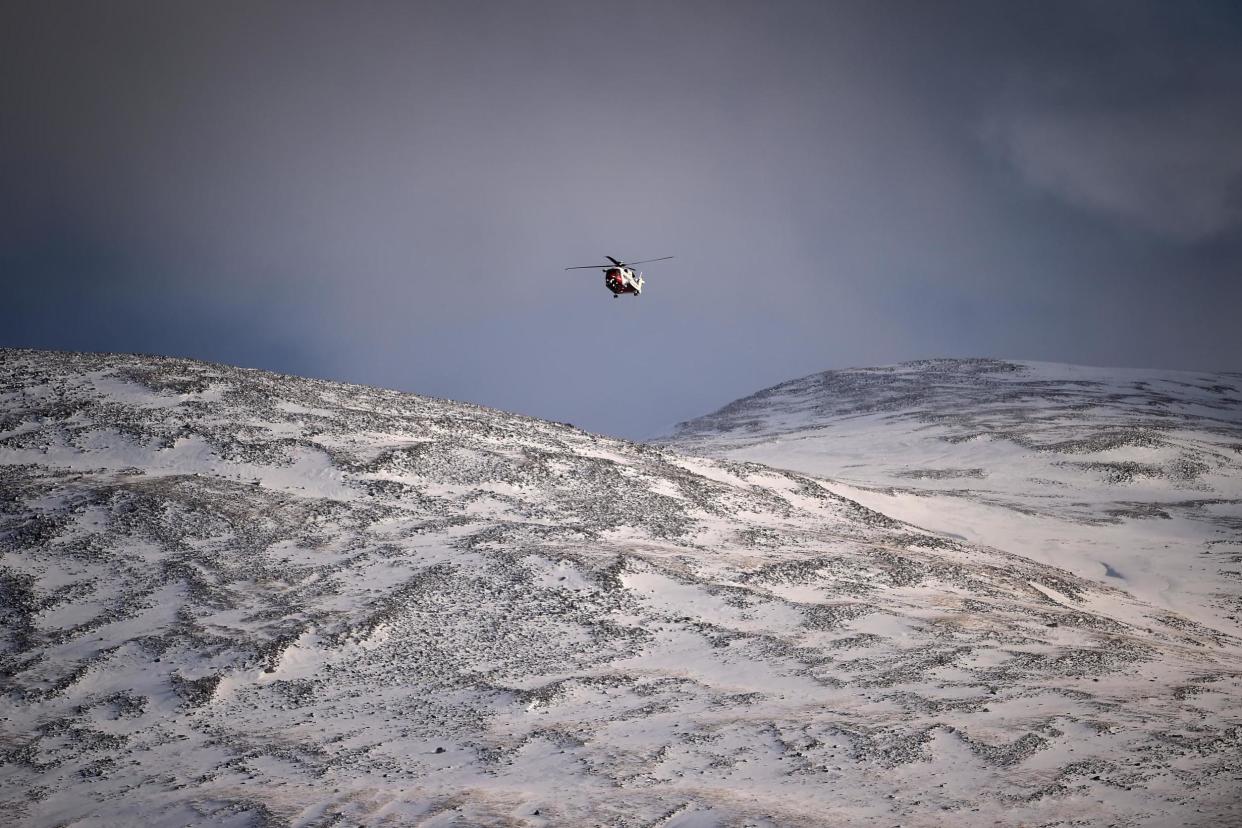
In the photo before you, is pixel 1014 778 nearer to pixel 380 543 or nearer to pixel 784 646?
pixel 784 646

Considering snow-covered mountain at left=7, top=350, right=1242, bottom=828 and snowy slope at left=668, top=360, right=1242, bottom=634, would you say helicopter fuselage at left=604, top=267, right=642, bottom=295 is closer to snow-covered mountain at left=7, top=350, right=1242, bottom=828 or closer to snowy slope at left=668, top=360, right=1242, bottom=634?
snow-covered mountain at left=7, top=350, right=1242, bottom=828

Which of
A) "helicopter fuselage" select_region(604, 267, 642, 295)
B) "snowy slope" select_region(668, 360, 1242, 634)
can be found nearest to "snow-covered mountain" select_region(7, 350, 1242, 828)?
"snowy slope" select_region(668, 360, 1242, 634)

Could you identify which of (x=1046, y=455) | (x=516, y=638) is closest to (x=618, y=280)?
(x=516, y=638)

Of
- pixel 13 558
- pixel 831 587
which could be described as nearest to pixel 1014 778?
pixel 831 587

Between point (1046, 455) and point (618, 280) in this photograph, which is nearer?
point (618, 280)

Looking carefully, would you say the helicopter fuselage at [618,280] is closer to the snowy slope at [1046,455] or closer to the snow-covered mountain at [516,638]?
the snow-covered mountain at [516,638]

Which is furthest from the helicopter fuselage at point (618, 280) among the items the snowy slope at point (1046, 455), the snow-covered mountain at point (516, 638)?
the snowy slope at point (1046, 455)

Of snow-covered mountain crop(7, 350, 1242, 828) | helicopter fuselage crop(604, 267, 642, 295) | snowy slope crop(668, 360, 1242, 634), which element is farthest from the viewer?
helicopter fuselage crop(604, 267, 642, 295)

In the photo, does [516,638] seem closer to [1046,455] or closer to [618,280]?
[618,280]
